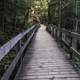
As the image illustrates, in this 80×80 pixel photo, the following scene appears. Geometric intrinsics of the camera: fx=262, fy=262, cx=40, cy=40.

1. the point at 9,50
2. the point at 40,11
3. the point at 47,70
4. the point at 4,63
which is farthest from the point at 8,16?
the point at 40,11

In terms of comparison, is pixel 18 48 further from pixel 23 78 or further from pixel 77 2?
pixel 77 2

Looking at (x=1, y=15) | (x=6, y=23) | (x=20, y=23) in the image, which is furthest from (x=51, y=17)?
(x=1, y=15)

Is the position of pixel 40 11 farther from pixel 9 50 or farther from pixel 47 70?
pixel 9 50

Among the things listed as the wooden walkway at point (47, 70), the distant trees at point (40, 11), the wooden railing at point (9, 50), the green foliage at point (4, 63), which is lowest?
the green foliage at point (4, 63)

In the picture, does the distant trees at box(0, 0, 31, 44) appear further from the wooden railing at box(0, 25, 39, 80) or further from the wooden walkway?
the wooden railing at box(0, 25, 39, 80)

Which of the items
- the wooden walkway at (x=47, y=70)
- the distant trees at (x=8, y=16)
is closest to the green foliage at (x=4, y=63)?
the wooden walkway at (x=47, y=70)

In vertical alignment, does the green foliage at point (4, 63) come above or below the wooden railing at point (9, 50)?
below

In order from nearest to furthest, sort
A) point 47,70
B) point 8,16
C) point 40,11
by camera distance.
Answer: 1. point 47,70
2. point 8,16
3. point 40,11

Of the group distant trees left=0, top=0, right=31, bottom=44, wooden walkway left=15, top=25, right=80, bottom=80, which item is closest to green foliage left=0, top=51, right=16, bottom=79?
wooden walkway left=15, top=25, right=80, bottom=80

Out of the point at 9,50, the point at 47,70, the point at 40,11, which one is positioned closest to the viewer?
the point at 9,50

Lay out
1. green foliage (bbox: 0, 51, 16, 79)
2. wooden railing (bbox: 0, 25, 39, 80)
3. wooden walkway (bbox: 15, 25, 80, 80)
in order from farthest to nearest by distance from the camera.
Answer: green foliage (bbox: 0, 51, 16, 79) < wooden walkway (bbox: 15, 25, 80, 80) < wooden railing (bbox: 0, 25, 39, 80)

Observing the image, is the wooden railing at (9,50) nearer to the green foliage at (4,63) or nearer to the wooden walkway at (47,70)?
the wooden walkway at (47,70)

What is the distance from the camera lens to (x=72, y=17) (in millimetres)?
22500

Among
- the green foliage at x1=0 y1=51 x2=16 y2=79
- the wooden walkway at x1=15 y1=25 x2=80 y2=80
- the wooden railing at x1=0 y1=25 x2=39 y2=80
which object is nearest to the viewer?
the wooden railing at x1=0 y1=25 x2=39 y2=80
